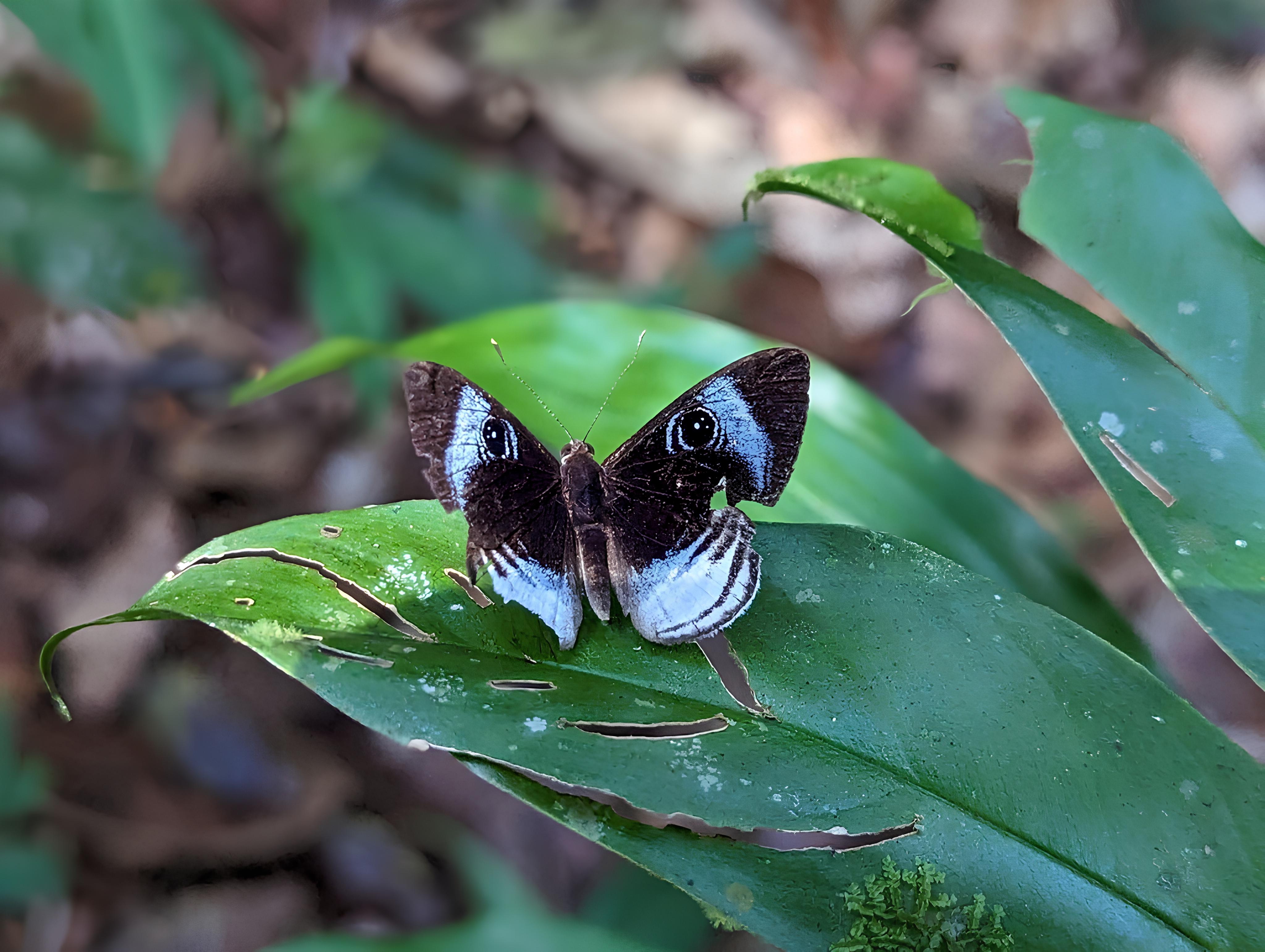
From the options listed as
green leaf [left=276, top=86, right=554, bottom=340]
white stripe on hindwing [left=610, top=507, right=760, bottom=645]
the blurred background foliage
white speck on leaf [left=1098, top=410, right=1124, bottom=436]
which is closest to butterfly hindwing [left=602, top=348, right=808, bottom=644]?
white stripe on hindwing [left=610, top=507, right=760, bottom=645]

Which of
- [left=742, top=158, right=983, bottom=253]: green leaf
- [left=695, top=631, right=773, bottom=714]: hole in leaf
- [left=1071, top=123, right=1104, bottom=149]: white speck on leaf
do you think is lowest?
[left=695, top=631, right=773, bottom=714]: hole in leaf

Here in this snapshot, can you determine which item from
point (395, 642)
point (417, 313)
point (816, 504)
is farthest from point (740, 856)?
point (417, 313)

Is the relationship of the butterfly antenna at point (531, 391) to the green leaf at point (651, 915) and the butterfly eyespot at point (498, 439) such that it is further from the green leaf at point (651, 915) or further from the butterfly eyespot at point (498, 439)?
the green leaf at point (651, 915)

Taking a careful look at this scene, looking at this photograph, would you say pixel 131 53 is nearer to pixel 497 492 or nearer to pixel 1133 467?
pixel 497 492

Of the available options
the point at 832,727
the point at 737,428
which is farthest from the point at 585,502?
the point at 832,727

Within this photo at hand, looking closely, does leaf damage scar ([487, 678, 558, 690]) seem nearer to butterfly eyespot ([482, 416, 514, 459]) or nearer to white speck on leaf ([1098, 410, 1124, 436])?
butterfly eyespot ([482, 416, 514, 459])
